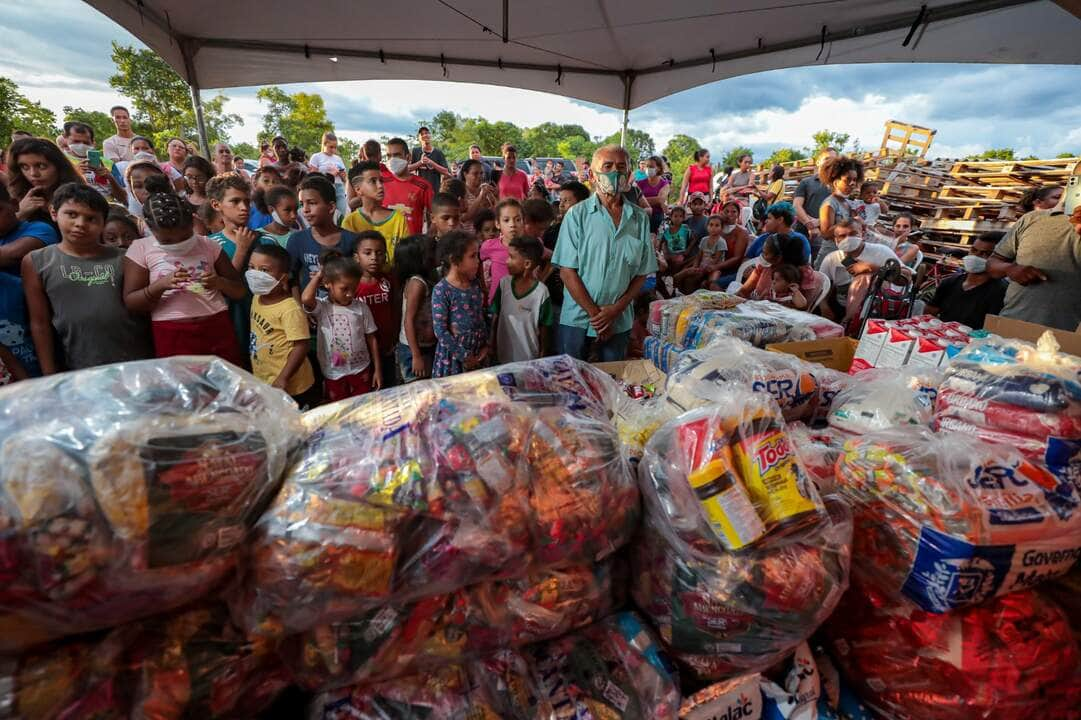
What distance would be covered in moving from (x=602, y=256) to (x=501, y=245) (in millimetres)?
940

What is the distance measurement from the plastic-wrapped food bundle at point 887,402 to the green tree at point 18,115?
2112 centimetres

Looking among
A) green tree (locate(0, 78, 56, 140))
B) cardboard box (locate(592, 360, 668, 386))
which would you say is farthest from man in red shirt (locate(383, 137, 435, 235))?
green tree (locate(0, 78, 56, 140))

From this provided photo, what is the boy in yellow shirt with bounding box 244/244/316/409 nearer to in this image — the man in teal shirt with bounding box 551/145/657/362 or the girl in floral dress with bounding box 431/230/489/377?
the girl in floral dress with bounding box 431/230/489/377

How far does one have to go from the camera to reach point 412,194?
439 centimetres

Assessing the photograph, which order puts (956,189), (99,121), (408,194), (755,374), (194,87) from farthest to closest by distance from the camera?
(99,121) < (956,189) < (194,87) < (408,194) < (755,374)

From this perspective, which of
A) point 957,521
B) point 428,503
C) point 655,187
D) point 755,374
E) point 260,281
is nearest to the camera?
point 428,503

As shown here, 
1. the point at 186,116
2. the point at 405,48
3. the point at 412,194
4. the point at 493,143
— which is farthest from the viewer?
the point at 493,143

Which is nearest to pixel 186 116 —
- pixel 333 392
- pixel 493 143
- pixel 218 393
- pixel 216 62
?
pixel 216 62

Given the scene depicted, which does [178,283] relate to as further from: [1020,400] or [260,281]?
[1020,400]

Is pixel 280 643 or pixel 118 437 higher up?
pixel 118 437

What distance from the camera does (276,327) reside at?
2445 mm

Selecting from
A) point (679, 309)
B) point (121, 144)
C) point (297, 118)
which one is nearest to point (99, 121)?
point (297, 118)

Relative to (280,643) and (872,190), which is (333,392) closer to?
(280,643)

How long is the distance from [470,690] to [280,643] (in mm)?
363
